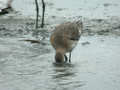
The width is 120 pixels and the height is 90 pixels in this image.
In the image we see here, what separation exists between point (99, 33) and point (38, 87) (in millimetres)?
4218

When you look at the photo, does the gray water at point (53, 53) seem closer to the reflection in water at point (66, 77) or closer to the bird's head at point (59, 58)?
the reflection in water at point (66, 77)

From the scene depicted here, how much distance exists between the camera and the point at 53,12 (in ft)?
40.0

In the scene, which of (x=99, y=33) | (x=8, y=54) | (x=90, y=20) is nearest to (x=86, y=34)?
(x=99, y=33)

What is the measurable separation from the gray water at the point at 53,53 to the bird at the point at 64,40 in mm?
180

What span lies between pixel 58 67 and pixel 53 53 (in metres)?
1.00

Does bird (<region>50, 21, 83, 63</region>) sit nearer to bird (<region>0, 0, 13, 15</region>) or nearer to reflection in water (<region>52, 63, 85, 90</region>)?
reflection in water (<region>52, 63, 85, 90</region>)

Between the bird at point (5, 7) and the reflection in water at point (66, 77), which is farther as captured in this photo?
the bird at point (5, 7)

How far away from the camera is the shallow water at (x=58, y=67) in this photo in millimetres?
5586

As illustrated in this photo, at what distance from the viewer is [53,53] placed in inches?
298

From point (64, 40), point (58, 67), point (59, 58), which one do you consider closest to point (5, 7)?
point (64, 40)

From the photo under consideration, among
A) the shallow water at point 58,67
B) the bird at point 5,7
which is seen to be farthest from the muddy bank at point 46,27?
the bird at point 5,7

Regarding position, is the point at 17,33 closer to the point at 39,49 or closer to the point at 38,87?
the point at 39,49

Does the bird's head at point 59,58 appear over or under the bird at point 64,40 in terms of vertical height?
under

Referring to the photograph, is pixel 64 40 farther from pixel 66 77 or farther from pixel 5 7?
pixel 5 7
